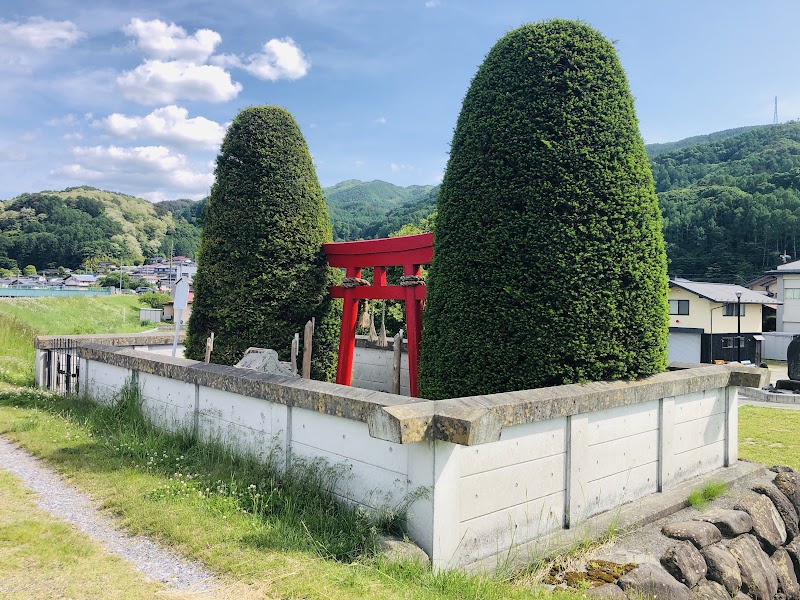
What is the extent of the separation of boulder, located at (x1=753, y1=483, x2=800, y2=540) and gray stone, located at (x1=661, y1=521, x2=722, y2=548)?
1606mm

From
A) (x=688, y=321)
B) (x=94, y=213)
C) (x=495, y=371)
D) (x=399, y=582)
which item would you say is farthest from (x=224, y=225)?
(x=94, y=213)

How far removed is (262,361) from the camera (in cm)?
813

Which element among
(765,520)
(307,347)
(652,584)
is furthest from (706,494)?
(307,347)

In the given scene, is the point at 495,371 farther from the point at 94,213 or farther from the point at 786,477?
the point at 94,213

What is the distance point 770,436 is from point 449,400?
357 inches

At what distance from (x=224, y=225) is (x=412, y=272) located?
3150 mm

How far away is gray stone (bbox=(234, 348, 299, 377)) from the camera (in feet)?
26.5

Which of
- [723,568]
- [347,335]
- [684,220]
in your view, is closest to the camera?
[723,568]

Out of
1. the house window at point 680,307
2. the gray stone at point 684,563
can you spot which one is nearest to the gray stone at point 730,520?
the gray stone at point 684,563

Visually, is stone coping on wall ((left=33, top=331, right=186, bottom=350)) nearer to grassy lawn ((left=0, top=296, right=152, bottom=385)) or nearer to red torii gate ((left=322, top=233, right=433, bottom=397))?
grassy lawn ((left=0, top=296, right=152, bottom=385))

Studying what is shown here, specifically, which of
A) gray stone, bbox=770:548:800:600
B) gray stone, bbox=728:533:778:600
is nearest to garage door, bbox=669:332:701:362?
gray stone, bbox=770:548:800:600

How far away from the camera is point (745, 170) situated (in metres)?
77.1

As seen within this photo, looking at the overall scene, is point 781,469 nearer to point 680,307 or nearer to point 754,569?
point 754,569

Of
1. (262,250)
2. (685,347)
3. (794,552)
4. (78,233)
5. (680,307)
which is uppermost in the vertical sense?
(78,233)
